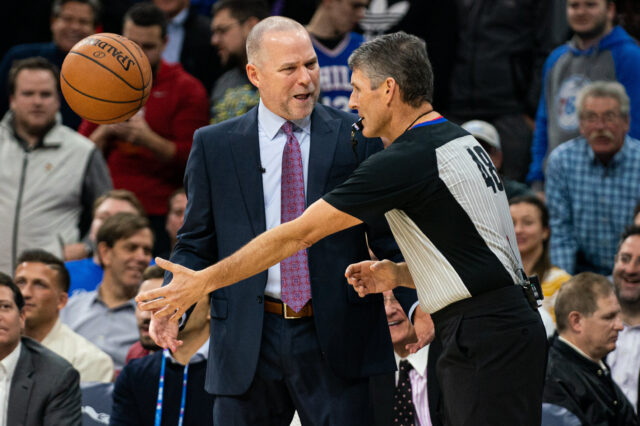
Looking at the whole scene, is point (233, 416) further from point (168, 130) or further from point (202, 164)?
point (168, 130)

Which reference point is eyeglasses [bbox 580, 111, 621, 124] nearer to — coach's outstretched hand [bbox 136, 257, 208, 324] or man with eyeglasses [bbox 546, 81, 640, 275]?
man with eyeglasses [bbox 546, 81, 640, 275]

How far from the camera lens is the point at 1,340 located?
16.3ft

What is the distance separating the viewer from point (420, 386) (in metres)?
4.88

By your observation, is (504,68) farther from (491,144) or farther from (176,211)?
(176,211)

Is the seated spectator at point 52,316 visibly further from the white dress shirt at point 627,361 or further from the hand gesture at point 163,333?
the white dress shirt at point 627,361

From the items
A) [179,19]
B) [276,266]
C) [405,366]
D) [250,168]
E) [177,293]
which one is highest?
[250,168]

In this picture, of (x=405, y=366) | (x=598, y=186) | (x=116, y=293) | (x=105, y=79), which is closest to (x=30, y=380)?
(x=116, y=293)

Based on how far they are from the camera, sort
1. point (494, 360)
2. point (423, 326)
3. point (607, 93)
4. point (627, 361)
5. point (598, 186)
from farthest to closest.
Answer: point (598, 186), point (607, 93), point (627, 361), point (423, 326), point (494, 360)

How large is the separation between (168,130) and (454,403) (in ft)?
16.1

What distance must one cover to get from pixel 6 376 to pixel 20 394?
0.49 feet

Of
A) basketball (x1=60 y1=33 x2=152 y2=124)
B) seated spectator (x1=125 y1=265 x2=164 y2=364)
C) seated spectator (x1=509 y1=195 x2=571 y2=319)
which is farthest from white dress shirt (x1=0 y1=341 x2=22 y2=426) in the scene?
seated spectator (x1=509 y1=195 x2=571 y2=319)

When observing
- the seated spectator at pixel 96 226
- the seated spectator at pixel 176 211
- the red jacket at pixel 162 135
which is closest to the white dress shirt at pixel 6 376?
the seated spectator at pixel 96 226

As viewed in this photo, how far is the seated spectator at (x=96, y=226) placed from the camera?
683 cm

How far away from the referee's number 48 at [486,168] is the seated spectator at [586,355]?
7.11 ft
